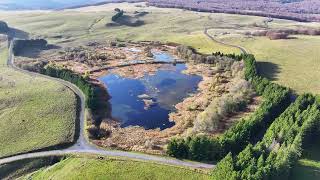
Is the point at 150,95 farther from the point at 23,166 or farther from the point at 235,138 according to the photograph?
the point at 23,166

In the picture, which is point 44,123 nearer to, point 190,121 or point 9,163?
point 9,163

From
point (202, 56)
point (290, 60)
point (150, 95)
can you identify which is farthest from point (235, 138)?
point (202, 56)

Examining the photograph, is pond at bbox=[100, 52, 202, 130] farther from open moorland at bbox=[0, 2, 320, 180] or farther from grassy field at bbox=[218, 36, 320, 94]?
grassy field at bbox=[218, 36, 320, 94]

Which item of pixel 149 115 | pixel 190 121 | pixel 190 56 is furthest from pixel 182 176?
pixel 190 56

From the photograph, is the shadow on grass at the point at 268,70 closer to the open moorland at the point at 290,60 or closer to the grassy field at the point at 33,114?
the open moorland at the point at 290,60

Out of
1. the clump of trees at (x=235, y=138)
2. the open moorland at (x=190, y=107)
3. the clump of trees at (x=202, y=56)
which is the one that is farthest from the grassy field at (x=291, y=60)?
the clump of trees at (x=235, y=138)

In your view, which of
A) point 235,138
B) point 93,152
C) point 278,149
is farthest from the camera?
point 93,152
